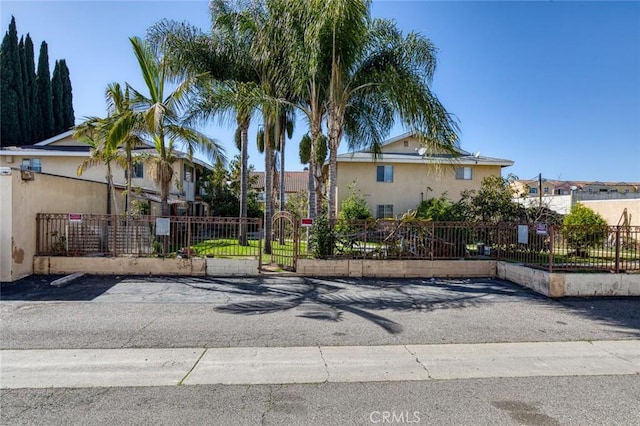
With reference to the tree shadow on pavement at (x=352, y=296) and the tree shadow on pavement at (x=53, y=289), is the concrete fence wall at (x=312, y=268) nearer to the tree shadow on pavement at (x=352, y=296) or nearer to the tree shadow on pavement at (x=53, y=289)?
the tree shadow on pavement at (x=53, y=289)

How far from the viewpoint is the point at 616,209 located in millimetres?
21188

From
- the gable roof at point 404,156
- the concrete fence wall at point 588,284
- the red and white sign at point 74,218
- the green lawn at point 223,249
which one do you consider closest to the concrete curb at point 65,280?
the red and white sign at point 74,218

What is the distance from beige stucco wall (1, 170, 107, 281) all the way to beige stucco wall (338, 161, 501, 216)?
14379mm

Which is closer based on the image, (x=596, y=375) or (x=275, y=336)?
(x=596, y=375)

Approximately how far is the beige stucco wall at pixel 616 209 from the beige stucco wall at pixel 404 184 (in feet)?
18.8

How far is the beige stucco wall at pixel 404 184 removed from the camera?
22.9 m

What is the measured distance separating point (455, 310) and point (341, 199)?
15.5 m

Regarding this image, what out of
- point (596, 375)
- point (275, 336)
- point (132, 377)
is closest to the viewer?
point (132, 377)

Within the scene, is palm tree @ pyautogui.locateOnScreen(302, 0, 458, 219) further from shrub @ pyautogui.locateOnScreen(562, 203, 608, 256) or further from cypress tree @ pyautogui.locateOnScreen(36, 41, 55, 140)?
cypress tree @ pyautogui.locateOnScreen(36, 41, 55, 140)

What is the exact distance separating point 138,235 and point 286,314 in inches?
234

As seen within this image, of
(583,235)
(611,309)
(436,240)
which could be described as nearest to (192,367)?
(611,309)

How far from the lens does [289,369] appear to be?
4.72m

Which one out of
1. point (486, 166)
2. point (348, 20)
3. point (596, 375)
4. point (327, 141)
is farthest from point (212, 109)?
point (486, 166)

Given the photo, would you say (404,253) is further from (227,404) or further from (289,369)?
(227,404)
